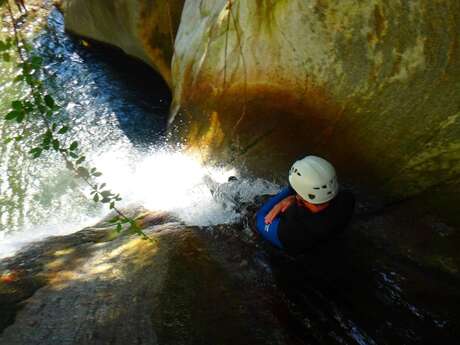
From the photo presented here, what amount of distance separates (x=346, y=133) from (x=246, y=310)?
2653 millimetres

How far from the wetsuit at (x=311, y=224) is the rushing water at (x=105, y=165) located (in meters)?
1.27

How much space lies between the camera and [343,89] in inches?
193

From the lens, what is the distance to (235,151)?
6.03 m

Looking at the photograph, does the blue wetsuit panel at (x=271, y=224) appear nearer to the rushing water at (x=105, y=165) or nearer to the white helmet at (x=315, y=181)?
the white helmet at (x=315, y=181)

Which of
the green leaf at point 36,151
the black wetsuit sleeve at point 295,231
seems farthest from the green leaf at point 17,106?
the black wetsuit sleeve at point 295,231

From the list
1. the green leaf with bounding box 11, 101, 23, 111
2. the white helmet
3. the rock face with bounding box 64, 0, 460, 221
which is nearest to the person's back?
the white helmet

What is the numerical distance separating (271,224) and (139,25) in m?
6.94

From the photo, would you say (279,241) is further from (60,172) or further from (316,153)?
(60,172)

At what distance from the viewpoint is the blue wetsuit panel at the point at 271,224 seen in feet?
13.8

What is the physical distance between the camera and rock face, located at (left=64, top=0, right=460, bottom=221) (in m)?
4.44

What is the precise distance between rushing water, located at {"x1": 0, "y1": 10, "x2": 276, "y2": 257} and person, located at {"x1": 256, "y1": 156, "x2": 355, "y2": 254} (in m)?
1.30

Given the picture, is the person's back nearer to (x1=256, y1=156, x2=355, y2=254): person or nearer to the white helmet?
(x1=256, y1=156, x2=355, y2=254): person

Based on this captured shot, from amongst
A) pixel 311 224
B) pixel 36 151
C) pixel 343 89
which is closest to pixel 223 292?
pixel 311 224

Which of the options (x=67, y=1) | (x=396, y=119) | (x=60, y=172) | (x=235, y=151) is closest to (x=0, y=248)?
(x=60, y=172)
